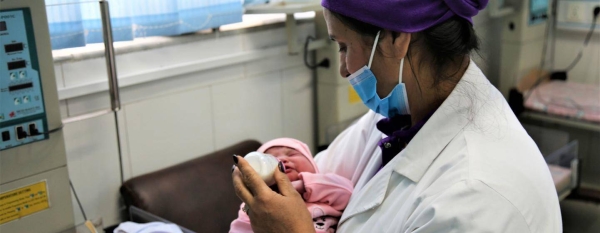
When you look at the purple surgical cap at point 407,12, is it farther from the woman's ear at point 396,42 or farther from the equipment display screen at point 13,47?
the equipment display screen at point 13,47

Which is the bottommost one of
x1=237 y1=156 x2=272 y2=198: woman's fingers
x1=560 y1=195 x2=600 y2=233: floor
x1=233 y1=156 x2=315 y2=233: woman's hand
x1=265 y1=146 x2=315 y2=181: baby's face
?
x1=560 y1=195 x2=600 y2=233: floor

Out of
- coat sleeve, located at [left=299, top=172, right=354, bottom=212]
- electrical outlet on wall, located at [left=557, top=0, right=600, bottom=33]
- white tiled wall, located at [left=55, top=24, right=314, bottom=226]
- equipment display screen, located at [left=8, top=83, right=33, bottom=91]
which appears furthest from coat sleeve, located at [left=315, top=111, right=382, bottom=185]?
electrical outlet on wall, located at [left=557, top=0, right=600, bottom=33]

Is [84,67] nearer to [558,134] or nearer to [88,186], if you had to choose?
[88,186]

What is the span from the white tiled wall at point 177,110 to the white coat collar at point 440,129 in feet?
3.59

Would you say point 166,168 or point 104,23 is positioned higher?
point 104,23

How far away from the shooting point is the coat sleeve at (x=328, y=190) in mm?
1582

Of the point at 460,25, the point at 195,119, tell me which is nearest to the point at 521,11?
the point at 195,119

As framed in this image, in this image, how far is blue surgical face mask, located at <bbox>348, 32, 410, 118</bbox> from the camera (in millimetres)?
1307

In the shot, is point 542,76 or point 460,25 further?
point 542,76

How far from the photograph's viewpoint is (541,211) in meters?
1.16

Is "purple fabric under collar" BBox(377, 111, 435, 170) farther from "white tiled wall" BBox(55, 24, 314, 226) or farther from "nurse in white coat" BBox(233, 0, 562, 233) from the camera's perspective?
"white tiled wall" BBox(55, 24, 314, 226)

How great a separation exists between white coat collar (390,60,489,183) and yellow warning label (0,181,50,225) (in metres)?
0.87

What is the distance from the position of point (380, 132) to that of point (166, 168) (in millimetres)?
930

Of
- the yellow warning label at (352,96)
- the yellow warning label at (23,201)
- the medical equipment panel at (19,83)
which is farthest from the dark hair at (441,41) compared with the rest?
the yellow warning label at (352,96)
